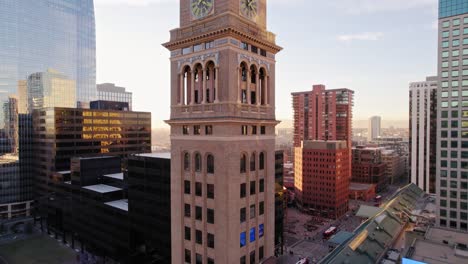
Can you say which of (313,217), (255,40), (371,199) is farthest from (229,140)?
(371,199)

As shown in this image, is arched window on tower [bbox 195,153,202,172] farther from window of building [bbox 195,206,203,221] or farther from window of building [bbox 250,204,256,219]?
window of building [bbox 250,204,256,219]

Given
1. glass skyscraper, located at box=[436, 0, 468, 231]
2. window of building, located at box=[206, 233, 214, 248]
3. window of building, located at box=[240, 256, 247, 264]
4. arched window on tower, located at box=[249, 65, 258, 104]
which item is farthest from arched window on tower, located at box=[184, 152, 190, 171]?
glass skyscraper, located at box=[436, 0, 468, 231]

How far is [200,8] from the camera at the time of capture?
107ft

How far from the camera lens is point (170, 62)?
113 ft

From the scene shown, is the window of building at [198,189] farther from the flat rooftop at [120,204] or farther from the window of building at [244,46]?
the flat rooftop at [120,204]

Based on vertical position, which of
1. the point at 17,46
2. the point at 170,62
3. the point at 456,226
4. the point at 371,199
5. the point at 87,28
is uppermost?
the point at 87,28

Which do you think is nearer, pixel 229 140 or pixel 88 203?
pixel 229 140

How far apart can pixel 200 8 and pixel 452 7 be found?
353 feet

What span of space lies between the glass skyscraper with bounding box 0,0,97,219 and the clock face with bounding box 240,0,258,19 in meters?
139

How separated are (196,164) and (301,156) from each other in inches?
5139

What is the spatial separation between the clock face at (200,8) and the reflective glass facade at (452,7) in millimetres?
105656

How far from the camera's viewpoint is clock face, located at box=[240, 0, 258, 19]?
32.0 m

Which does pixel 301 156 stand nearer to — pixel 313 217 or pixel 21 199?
pixel 313 217

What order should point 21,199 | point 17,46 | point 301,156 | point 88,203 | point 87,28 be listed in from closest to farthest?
point 88,203 → point 21,199 → point 17,46 → point 301,156 → point 87,28
